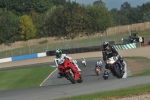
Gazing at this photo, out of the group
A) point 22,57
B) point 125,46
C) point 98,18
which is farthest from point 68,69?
point 98,18

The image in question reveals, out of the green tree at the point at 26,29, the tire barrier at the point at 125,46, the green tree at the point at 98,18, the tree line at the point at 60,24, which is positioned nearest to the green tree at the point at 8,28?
the tree line at the point at 60,24

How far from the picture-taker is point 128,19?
166250 millimetres

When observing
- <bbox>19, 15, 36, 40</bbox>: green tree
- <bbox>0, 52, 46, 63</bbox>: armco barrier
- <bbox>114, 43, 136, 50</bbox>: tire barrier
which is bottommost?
<bbox>0, 52, 46, 63</bbox>: armco barrier

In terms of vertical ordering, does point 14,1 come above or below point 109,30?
above

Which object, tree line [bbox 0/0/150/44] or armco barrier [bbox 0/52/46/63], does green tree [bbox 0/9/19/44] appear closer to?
tree line [bbox 0/0/150/44]

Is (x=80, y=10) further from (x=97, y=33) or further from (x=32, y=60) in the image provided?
(x=32, y=60)

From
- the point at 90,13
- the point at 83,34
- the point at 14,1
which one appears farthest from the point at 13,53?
the point at 14,1

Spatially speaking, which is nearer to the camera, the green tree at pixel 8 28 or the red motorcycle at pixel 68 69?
the red motorcycle at pixel 68 69

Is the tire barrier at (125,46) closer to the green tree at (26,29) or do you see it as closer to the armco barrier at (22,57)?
the armco barrier at (22,57)

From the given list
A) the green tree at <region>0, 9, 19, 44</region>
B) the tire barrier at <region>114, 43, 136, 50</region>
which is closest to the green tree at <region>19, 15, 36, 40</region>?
the green tree at <region>0, 9, 19, 44</region>

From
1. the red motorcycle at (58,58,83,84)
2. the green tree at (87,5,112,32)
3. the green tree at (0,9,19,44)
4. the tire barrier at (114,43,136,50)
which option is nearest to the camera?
the red motorcycle at (58,58,83,84)

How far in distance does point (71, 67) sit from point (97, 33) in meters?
76.1

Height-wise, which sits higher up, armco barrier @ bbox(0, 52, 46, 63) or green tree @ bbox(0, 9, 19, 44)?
green tree @ bbox(0, 9, 19, 44)

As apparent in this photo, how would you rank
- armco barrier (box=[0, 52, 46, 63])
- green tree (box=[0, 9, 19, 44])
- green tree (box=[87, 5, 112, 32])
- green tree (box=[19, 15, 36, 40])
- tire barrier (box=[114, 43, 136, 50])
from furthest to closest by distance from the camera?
green tree (box=[19, 15, 36, 40])
green tree (box=[87, 5, 112, 32])
green tree (box=[0, 9, 19, 44])
armco barrier (box=[0, 52, 46, 63])
tire barrier (box=[114, 43, 136, 50])
